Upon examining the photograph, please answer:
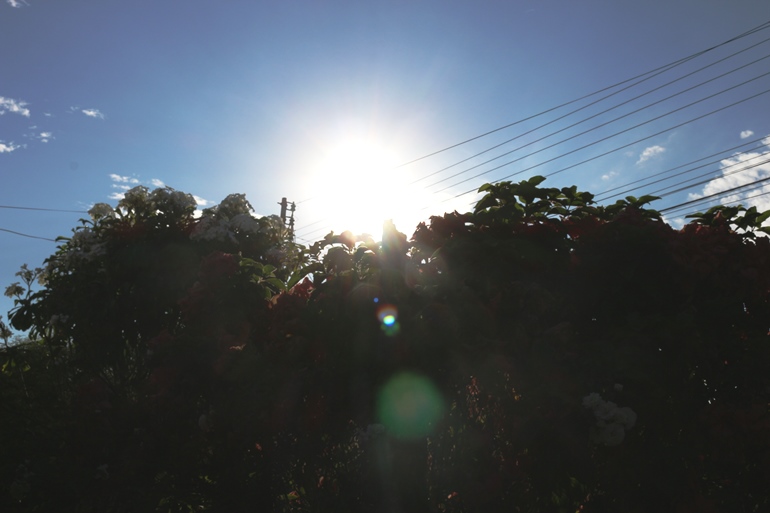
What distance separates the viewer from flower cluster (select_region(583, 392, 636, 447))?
2.64 m

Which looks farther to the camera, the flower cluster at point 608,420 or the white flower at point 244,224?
the white flower at point 244,224

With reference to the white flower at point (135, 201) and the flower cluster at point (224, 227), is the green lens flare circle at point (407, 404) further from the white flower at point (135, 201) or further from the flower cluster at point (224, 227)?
the white flower at point (135, 201)

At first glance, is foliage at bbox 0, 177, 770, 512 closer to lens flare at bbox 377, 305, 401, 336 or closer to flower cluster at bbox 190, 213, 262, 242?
lens flare at bbox 377, 305, 401, 336

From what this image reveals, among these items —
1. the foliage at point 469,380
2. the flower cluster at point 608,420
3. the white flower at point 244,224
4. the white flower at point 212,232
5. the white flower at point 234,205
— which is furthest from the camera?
the white flower at point 234,205

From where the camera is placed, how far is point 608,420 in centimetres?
266

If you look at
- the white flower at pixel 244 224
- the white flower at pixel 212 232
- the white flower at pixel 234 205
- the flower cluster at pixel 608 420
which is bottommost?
the flower cluster at pixel 608 420

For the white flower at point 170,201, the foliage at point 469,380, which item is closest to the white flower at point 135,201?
the white flower at point 170,201

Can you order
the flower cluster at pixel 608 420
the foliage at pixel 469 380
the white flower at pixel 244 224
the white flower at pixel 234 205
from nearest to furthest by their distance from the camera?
the flower cluster at pixel 608 420 < the foliage at pixel 469 380 < the white flower at pixel 244 224 < the white flower at pixel 234 205

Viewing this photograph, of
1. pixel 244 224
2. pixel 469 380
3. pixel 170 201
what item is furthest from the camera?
pixel 170 201

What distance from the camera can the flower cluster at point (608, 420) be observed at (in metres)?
2.64

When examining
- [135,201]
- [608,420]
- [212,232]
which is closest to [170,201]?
[135,201]

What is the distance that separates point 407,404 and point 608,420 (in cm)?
90

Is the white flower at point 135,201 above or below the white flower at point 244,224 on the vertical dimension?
above

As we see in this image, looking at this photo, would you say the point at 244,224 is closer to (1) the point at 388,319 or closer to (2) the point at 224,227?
(2) the point at 224,227
